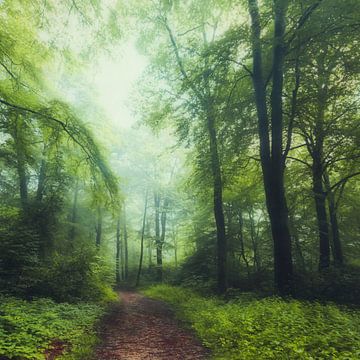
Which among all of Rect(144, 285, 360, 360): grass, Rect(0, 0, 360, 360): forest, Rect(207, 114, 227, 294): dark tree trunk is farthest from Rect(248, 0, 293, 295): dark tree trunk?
Rect(207, 114, 227, 294): dark tree trunk

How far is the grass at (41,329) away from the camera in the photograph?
4.57 metres

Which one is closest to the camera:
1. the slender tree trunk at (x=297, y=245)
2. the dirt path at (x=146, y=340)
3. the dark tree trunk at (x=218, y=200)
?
the dirt path at (x=146, y=340)

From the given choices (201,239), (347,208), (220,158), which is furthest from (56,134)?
(347,208)

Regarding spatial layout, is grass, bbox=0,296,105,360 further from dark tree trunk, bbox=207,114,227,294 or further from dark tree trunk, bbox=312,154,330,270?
dark tree trunk, bbox=312,154,330,270

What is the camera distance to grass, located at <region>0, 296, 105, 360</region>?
4574mm

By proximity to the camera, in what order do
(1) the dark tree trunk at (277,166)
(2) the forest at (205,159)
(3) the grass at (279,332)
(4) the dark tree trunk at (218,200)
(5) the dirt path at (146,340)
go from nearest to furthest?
1. (3) the grass at (279,332)
2. (5) the dirt path at (146,340)
3. (2) the forest at (205,159)
4. (1) the dark tree trunk at (277,166)
5. (4) the dark tree trunk at (218,200)

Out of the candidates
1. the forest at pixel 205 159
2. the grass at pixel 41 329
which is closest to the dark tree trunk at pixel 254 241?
the forest at pixel 205 159

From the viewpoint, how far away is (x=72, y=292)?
9.90m

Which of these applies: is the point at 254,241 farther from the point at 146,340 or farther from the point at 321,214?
the point at 146,340

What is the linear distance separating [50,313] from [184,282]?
1018cm

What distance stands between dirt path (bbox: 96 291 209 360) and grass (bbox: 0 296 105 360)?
15.2 inches

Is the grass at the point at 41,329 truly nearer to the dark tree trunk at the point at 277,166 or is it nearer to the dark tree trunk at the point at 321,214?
the dark tree trunk at the point at 277,166

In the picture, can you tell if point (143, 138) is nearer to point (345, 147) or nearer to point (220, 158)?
point (220, 158)

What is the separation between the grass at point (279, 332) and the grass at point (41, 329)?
2.55 m
